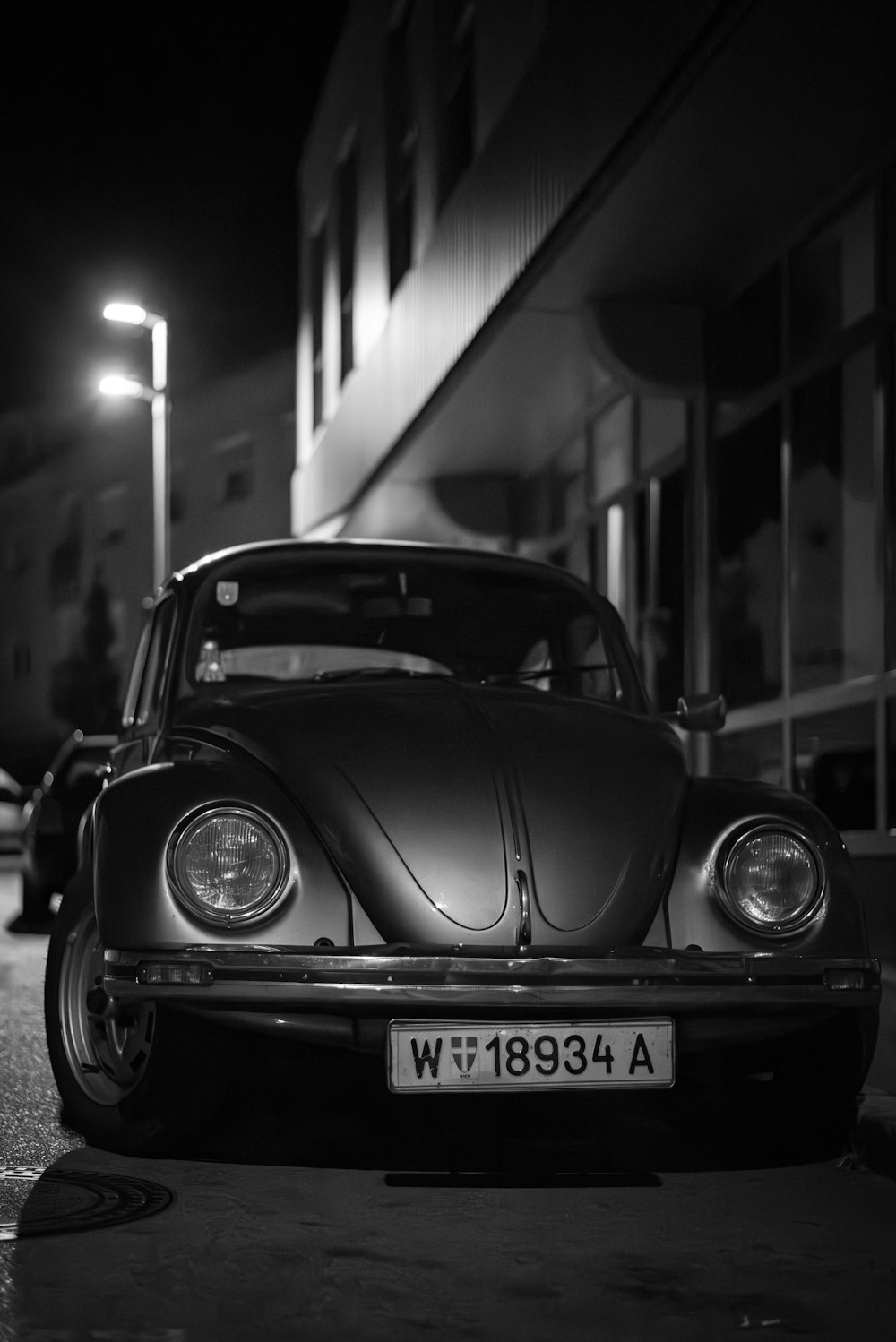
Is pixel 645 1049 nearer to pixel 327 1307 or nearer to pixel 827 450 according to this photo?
pixel 327 1307

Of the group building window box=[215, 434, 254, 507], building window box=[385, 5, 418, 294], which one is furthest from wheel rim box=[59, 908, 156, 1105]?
building window box=[215, 434, 254, 507]

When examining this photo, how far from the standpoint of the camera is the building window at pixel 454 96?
1555 cm

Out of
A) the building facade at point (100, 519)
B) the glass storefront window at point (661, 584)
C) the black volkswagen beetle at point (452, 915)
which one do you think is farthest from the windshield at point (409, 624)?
the building facade at point (100, 519)

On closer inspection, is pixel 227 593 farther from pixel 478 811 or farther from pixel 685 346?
pixel 685 346

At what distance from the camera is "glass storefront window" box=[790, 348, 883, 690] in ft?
30.7

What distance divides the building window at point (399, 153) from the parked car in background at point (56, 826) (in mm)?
7369

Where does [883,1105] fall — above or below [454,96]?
below

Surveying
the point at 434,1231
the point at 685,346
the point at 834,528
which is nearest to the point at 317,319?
the point at 685,346

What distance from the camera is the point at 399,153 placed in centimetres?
1889

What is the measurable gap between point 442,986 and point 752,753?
7.21m

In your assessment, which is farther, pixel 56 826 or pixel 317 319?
pixel 317 319

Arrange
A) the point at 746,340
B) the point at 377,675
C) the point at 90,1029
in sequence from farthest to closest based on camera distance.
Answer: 1. the point at 746,340
2. the point at 377,675
3. the point at 90,1029

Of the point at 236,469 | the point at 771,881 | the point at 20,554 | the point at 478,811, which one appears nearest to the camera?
the point at 478,811

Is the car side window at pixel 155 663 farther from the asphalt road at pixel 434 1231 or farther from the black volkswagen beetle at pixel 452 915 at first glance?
the asphalt road at pixel 434 1231
